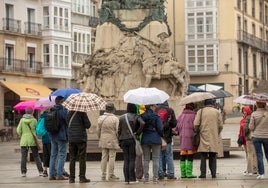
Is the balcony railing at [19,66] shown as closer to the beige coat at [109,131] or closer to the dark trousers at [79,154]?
the beige coat at [109,131]

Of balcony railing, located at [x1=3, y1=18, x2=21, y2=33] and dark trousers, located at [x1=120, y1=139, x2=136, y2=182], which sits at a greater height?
balcony railing, located at [x1=3, y1=18, x2=21, y2=33]

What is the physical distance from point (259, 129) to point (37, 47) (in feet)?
147

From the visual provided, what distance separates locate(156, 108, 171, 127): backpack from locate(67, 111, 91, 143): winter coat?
5.59 feet

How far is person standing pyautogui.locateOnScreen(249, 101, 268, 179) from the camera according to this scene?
675 inches

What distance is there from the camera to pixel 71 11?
65500 millimetres

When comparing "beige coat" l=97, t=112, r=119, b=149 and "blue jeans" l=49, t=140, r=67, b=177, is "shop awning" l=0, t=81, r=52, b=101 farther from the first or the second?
"beige coat" l=97, t=112, r=119, b=149

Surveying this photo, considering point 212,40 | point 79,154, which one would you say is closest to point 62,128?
point 79,154

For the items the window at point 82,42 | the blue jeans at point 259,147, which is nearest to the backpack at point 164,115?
the blue jeans at point 259,147

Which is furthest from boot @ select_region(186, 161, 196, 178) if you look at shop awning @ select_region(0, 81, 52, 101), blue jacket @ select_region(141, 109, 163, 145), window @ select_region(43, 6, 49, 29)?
window @ select_region(43, 6, 49, 29)

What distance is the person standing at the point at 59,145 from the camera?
17891 mm

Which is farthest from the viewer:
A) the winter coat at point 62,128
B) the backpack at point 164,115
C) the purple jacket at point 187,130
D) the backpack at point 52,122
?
the winter coat at point 62,128

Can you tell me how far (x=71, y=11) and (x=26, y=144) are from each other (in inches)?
1853

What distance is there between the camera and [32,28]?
198ft

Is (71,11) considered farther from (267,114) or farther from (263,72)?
(267,114)
